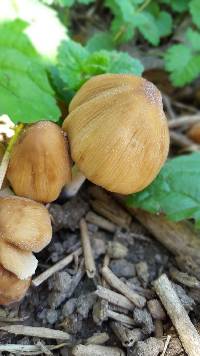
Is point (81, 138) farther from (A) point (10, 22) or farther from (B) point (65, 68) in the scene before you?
(A) point (10, 22)

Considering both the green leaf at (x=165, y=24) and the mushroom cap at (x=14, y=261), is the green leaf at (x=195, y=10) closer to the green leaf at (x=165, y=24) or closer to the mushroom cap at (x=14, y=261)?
the green leaf at (x=165, y=24)

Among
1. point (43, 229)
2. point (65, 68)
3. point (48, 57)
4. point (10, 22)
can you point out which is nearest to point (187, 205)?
point (43, 229)

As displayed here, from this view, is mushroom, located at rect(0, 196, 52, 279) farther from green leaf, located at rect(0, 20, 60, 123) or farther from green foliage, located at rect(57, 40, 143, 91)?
green foliage, located at rect(57, 40, 143, 91)

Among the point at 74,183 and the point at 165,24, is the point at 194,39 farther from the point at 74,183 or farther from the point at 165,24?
the point at 74,183

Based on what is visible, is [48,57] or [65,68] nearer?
[65,68]

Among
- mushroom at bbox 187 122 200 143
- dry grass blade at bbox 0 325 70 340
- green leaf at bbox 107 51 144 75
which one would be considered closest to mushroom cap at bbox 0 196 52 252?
dry grass blade at bbox 0 325 70 340

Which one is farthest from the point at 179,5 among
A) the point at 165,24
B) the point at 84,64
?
the point at 84,64
